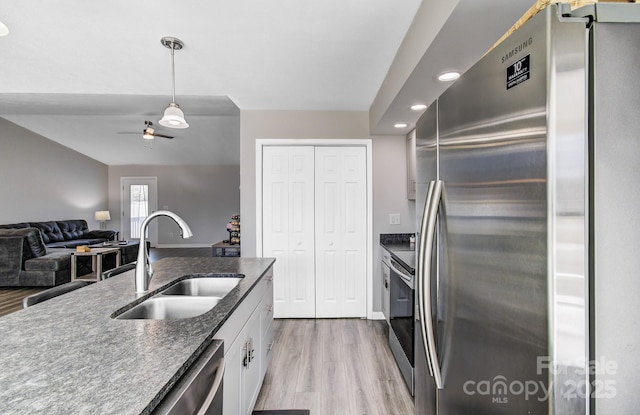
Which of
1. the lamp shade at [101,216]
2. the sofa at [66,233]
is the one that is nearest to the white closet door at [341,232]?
the sofa at [66,233]

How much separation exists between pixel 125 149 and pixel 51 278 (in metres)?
4.29

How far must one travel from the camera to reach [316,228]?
11.6 ft

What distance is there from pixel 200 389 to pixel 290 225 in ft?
8.68

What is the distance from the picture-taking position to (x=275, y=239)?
351cm

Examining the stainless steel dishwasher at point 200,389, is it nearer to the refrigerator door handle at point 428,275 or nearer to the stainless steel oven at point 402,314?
the refrigerator door handle at point 428,275

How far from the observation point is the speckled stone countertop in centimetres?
68

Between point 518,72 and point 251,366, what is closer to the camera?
point 518,72

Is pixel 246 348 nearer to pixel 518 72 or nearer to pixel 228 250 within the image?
pixel 518 72

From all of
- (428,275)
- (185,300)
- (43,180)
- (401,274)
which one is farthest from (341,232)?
(43,180)

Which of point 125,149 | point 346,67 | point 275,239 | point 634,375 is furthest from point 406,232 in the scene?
point 125,149

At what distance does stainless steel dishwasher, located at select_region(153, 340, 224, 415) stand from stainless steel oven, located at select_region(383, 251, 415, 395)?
1.39 meters

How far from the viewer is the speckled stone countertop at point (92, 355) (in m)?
0.68

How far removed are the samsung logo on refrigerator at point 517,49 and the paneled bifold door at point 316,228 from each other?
2.81 meters

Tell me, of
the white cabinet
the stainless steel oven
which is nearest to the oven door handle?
the stainless steel oven
